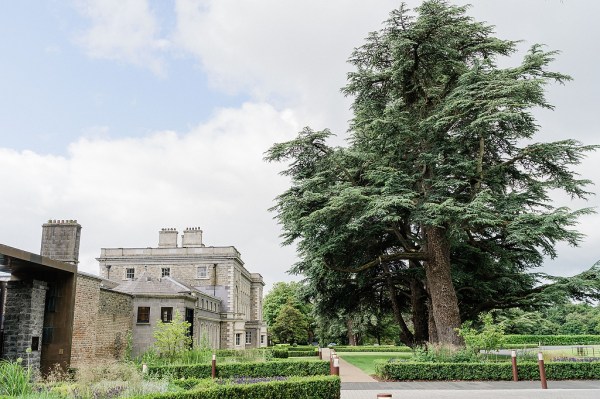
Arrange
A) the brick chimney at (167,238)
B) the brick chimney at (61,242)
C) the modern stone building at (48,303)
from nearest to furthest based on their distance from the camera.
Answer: the modern stone building at (48,303) → the brick chimney at (61,242) → the brick chimney at (167,238)

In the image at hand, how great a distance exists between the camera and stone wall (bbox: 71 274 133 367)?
16.6m

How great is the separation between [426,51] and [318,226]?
858cm

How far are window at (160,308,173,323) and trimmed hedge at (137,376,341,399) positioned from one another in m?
16.2

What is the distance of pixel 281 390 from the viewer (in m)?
10.2

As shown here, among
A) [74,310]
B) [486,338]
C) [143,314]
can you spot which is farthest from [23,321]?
[486,338]

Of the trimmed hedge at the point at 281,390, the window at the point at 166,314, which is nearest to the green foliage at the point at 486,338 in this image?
the trimmed hedge at the point at 281,390

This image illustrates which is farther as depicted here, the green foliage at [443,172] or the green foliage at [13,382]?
the green foliage at [443,172]

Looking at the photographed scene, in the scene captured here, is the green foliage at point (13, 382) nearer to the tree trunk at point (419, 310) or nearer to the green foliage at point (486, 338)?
the green foliage at point (486, 338)

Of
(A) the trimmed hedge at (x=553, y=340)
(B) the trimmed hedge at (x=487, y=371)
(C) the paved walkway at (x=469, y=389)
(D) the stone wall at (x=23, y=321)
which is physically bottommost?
(A) the trimmed hedge at (x=553, y=340)

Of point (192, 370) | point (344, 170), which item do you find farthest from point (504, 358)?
point (192, 370)

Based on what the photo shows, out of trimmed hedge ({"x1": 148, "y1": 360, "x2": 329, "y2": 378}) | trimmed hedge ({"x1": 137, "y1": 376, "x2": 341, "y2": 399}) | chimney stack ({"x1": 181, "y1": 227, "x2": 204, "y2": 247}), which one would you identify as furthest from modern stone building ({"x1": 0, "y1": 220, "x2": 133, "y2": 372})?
chimney stack ({"x1": 181, "y1": 227, "x2": 204, "y2": 247})

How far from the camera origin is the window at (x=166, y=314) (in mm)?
25203

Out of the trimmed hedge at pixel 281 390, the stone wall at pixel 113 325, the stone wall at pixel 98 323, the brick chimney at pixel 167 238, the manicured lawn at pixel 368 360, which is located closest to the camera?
the trimmed hedge at pixel 281 390

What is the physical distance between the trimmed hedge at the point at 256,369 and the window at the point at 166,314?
8951mm
